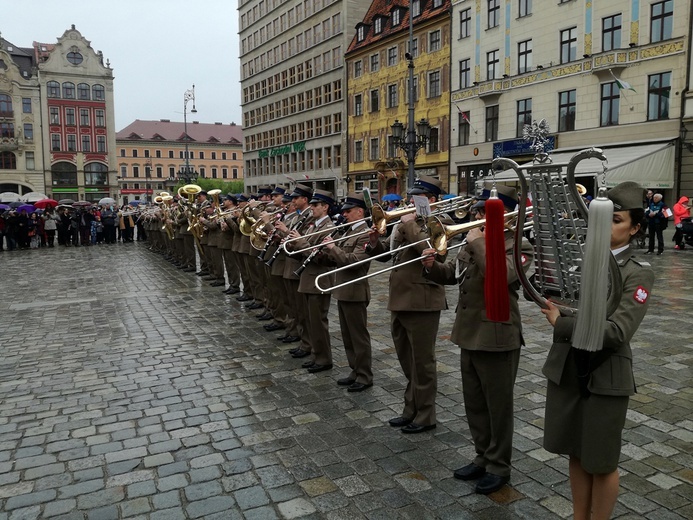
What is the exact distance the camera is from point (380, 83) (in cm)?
4116

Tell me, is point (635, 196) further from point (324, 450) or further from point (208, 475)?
point (208, 475)

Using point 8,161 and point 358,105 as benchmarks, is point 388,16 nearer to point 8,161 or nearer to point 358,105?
point 358,105

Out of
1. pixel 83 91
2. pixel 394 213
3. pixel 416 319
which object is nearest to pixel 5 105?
pixel 83 91

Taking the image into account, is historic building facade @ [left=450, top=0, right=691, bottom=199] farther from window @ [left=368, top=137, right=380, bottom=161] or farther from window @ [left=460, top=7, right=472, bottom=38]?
window @ [left=368, top=137, right=380, bottom=161]

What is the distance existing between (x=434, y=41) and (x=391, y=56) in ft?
15.3

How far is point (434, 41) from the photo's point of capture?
36125 millimetres

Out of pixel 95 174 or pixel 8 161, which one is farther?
pixel 95 174

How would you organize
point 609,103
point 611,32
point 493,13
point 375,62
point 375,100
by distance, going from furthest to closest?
point 375,62
point 375,100
point 493,13
point 609,103
point 611,32

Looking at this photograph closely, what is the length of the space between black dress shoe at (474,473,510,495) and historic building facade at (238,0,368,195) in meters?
36.6

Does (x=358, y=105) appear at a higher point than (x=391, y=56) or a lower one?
lower

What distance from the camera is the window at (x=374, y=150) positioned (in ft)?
136

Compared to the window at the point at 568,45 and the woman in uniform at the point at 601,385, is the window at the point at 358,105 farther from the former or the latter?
the woman in uniform at the point at 601,385

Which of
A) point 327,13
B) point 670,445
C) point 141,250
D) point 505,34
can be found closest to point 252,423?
point 670,445

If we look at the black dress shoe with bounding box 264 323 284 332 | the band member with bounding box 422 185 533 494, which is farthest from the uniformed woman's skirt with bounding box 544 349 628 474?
the black dress shoe with bounding box 264 323 284 332
